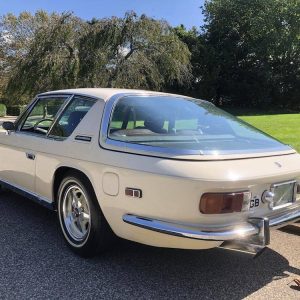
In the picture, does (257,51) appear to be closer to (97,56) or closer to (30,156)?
(97,56)

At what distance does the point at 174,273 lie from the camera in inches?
144

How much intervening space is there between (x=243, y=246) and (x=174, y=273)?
77 cm

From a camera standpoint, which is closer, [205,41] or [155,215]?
[155,215]

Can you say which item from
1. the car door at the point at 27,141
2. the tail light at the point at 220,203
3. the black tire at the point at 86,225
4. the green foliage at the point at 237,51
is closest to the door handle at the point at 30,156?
the car door at the point at 27,141

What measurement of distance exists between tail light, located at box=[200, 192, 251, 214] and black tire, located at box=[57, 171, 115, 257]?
0.99 metres

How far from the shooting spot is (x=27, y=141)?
4.73 meters

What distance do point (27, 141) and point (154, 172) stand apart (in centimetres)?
210

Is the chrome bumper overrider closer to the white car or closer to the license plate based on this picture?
the white car

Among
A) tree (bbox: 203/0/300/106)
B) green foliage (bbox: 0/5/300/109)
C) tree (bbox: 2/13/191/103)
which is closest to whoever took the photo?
tree (bbox: 2/13/191/103)

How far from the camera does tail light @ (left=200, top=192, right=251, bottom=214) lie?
3.06 metres

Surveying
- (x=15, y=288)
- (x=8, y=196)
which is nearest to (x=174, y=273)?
(x=15, y=288)

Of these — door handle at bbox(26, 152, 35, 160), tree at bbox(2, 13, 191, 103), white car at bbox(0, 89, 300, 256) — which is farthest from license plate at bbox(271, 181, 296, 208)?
tree at bbox(2, 13, 191, 103)

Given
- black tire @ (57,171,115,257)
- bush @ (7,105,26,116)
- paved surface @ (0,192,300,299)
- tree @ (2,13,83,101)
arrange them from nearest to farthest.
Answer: paved surface @ (0,192,300,299)
black tire @ (57,171,115,257)
tree @ (2,13,83,101)
bush @ (7,105,26,116)

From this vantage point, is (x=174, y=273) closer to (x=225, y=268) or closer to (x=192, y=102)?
(x=225, y=268)
